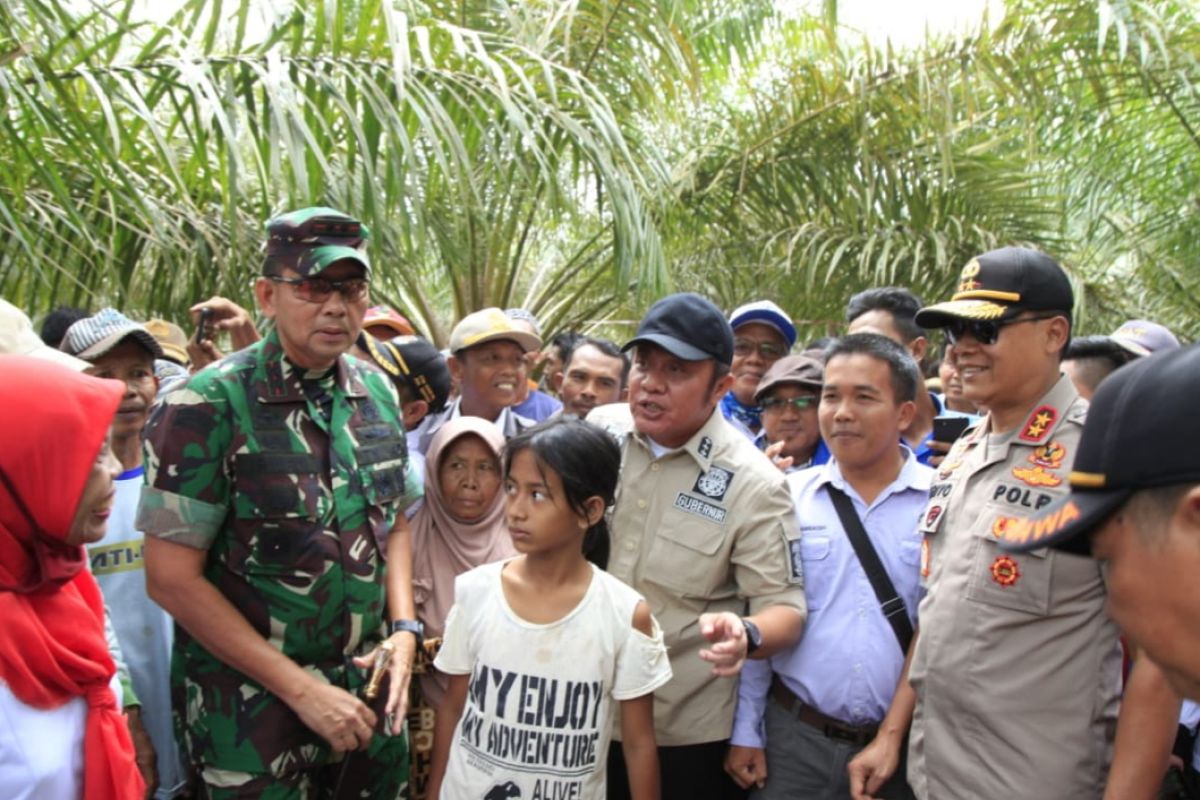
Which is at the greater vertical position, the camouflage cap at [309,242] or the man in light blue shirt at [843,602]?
the camouflage cap at [309,242]

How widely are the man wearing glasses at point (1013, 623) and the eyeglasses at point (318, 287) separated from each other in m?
1.44

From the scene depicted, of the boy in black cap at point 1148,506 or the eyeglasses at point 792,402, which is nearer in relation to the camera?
the boy in black cap at point 1148,506

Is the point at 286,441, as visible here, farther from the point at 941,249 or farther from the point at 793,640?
the point at 941,249

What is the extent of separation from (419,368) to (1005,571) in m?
2.16

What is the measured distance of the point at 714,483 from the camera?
8.30ft

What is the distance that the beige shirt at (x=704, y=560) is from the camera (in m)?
2.46

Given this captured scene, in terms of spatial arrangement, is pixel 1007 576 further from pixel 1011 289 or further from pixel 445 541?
pixel 445 541

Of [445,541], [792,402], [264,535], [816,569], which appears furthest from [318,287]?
[792,402]

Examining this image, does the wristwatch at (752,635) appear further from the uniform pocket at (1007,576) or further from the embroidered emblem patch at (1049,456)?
the embroidered emblem patch at (1049,456)

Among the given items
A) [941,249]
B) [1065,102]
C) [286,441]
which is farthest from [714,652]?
[1065,102]

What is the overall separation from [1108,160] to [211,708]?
5.89 m

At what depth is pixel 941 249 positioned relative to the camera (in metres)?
5.48

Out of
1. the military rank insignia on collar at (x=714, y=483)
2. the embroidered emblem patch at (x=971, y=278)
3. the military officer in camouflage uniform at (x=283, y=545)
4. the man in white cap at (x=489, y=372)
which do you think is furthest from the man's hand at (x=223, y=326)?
the embroidered emblem patch at (x=971, y=278)

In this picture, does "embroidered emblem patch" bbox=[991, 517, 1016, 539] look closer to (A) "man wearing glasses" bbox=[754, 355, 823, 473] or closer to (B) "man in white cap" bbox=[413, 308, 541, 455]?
(A) "man wearing glasses" bbox=[754, 355, 823, 473]
